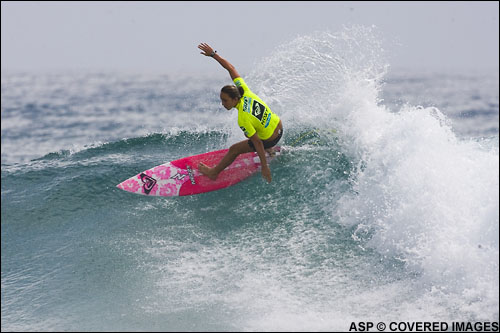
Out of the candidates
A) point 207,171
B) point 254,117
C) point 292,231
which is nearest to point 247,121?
point 254,117

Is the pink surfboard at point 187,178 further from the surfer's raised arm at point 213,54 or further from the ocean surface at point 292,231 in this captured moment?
the surfer's raised arm at point 213,54

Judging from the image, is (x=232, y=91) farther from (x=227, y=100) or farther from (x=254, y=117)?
(x=254, y=117)

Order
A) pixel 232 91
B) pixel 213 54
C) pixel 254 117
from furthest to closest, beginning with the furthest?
pixel 213 54 < pixel 254 117 < pixel 232 91

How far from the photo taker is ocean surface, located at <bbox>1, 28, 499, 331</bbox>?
4.82 meters

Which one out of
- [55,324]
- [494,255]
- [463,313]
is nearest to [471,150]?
[494,255]

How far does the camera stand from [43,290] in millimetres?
5508

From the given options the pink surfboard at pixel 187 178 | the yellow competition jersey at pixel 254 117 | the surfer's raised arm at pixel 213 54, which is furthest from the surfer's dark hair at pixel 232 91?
the pink surfboard at pixel 187 178

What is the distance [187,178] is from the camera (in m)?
7.51

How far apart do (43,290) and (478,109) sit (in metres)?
43.6

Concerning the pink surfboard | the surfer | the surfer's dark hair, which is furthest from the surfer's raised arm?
the pink surfboard

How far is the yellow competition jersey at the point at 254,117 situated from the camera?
6.40 m

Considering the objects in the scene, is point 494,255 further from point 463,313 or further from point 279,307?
point 279,307

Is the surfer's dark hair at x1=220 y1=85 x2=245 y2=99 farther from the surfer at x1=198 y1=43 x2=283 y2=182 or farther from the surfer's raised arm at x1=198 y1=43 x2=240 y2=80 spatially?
the surfer's raised arm at x1=198 y1=43 x2=240 y2=80

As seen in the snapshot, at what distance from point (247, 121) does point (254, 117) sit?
0.62 ft
